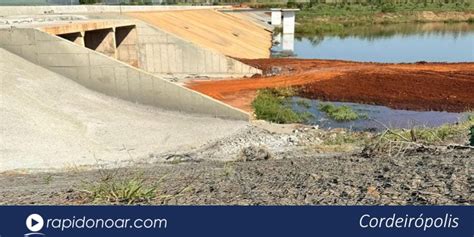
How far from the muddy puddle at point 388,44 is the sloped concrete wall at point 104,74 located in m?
22.7

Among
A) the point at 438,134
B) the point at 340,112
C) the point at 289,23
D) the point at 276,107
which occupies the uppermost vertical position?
the point at 289,23

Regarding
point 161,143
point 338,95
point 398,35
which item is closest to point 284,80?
point 338,95

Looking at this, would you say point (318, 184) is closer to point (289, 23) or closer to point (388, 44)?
point (388, 44)

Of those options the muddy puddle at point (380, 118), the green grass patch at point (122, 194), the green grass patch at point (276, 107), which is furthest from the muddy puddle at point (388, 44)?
the green grass patch at point (122, 194)

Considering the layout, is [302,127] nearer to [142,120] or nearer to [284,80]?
[142,120]

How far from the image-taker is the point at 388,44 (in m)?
44.4

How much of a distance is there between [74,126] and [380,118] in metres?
11.9

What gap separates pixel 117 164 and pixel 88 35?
13889 millimetres

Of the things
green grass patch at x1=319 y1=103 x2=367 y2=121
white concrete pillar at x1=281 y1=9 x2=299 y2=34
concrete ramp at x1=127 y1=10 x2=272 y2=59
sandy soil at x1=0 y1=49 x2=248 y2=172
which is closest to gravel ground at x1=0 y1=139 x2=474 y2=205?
sandy soil at x1=0 y1=49 x2=248 y2=172

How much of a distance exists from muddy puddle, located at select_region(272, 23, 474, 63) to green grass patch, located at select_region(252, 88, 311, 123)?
16040mm

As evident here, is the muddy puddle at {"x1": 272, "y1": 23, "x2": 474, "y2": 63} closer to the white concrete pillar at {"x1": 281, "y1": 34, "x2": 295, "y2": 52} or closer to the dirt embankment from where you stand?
the white concrete pillar at {"x1": 281, "y1": 34, "x2": 295, "y2": 52}

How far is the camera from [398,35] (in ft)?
170

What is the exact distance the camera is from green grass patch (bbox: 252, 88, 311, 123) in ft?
55.9

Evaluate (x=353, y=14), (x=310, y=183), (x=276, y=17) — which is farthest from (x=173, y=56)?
(x=353, y=14)
